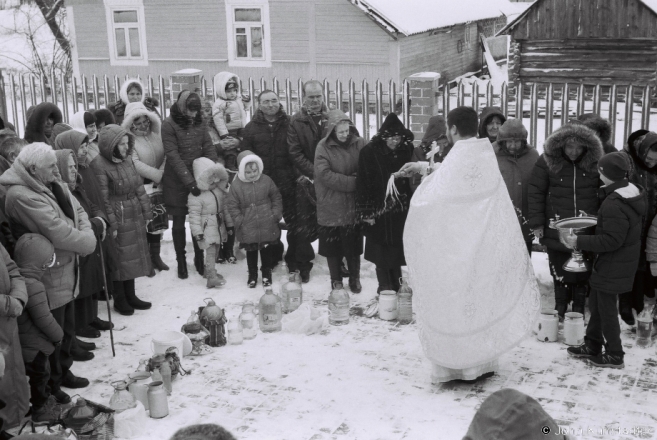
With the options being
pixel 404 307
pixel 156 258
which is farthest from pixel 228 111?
pixel 404 307

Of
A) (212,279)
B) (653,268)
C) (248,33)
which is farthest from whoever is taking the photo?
(248,33)

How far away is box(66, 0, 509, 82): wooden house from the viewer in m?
20.7

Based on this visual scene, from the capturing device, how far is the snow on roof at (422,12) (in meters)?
20.2

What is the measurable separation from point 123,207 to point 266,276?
179 centimetres

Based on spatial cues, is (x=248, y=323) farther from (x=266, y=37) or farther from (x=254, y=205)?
(x=266, y=37)

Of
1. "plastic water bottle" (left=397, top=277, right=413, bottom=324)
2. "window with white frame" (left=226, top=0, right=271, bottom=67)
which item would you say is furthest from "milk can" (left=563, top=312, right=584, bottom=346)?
"window with white frame" (left=226, top=0, right=271, bottom=67)

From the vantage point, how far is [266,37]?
2172cm

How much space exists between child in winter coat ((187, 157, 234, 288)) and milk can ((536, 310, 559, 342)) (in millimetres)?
3459

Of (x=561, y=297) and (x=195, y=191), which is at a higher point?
(x=195, y=191)

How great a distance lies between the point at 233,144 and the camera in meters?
9.12

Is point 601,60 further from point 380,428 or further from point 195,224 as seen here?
point 380,428

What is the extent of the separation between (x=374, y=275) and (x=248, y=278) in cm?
138

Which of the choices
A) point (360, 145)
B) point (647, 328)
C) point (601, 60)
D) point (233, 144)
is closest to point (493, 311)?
point (647, 328)

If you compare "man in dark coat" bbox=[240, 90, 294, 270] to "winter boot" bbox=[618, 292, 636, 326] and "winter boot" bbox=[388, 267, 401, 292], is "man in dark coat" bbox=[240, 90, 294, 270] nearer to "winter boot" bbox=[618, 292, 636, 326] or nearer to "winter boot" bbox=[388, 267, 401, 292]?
"winter boot" bbox=[388, 267, 401, 292]
